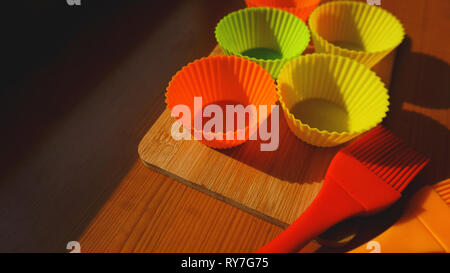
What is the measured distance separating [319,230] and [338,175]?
73 mm

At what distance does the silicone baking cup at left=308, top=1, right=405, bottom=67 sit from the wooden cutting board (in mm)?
184

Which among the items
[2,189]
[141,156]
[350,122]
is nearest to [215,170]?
[141,156]

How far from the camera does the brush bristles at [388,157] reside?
0.39 m

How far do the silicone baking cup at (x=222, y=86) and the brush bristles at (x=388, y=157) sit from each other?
131 millimetres

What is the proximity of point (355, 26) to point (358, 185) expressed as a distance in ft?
1.05

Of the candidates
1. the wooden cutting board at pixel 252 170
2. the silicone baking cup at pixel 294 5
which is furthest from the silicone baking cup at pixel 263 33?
the wooden cutting board at pixel 252 170

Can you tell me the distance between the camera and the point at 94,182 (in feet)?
1.53

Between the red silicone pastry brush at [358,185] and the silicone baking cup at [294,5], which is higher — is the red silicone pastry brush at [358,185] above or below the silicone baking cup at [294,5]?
below

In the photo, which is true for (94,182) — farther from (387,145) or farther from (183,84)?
(387,145)

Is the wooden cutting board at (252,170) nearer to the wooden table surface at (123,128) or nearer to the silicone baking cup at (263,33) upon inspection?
the wooden table surface at (123,128)

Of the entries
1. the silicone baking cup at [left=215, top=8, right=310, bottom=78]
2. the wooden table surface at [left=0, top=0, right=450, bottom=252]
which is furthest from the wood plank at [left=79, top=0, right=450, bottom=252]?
the silicone baking cup at [left=215, top=8, right=310, bottom=78]

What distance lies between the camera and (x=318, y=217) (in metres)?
0.37

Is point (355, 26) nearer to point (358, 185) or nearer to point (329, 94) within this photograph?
point (329, 94)

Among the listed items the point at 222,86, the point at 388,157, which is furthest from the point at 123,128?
the point at 388,157
